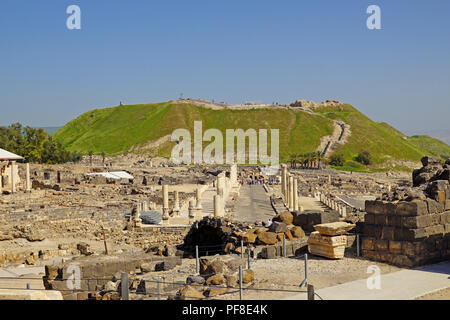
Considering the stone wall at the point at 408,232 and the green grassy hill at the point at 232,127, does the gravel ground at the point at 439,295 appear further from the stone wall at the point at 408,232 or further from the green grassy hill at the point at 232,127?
the green grassy hill at the point at 232,127

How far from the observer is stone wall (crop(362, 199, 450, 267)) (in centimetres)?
1132

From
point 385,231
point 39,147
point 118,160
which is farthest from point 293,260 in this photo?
point 118,160

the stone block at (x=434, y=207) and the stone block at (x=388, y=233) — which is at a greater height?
the stone block at (x=434, y=207)

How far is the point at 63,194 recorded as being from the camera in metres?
32.5

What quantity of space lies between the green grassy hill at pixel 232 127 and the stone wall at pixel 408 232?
74.9 metres

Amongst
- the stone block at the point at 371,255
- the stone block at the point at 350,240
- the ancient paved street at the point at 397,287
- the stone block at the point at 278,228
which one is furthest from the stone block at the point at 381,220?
the stone block at the point at 278,228

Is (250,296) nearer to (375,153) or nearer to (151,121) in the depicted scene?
(375,153)

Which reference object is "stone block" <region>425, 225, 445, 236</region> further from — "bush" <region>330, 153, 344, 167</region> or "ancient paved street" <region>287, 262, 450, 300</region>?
"bush" <region>330, 153, 344, 167</region>

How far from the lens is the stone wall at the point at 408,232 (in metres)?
11.3

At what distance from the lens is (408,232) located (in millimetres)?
11414

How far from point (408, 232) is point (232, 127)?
95610mm

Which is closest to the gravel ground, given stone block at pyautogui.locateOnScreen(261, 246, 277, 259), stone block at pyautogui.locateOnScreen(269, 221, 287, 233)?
stone block at pyautogui.locateOnScreen(261, 246, 277, 259)

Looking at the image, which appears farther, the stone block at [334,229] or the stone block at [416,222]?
the stone block at [334,229]
